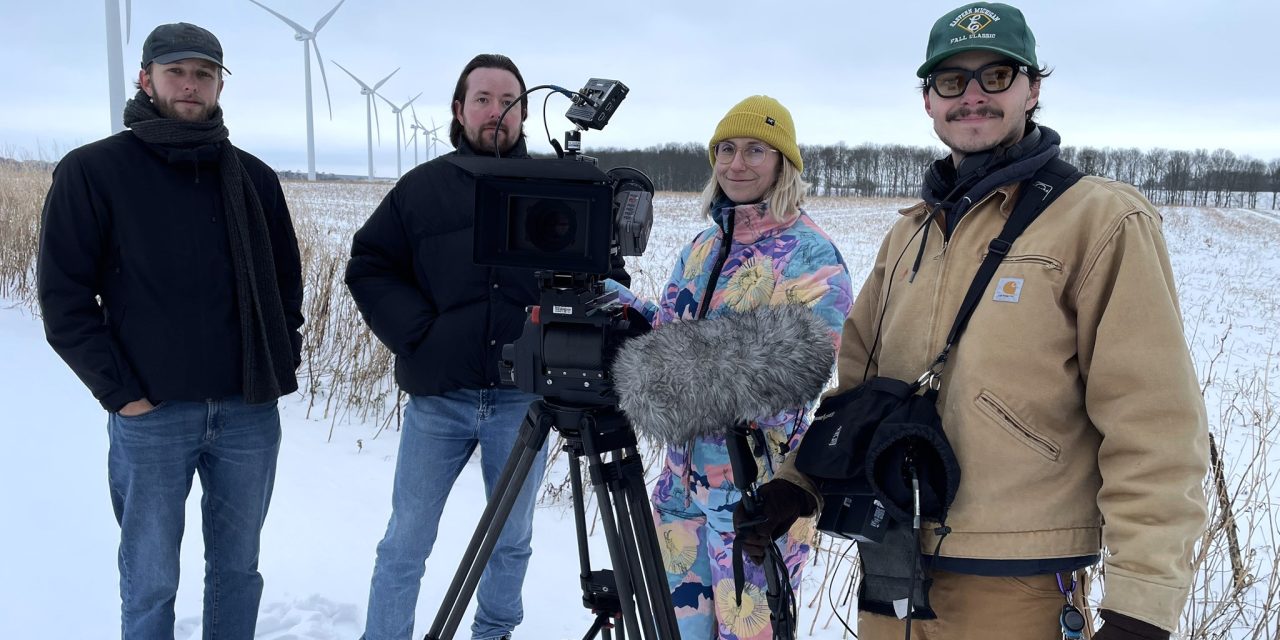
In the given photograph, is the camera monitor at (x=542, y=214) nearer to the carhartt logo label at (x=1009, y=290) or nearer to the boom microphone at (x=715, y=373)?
the boom microphone at (x=715, y=373)

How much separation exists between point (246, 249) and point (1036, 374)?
6.70ft

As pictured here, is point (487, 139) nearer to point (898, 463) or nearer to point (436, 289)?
point (436, 289)

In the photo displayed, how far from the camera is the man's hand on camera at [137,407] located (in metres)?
1.97

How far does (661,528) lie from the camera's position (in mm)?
2016

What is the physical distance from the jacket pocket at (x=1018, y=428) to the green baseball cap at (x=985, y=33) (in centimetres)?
61

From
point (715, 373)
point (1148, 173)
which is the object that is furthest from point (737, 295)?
point (1148, 173)

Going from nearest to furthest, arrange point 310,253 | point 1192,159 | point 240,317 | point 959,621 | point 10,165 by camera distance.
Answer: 1. point 959,621
2. point 240,317
3. point 310,253
4. point 10,165
5. point 1192,159

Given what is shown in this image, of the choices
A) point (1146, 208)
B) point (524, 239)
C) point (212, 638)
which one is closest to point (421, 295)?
point (524, 239)

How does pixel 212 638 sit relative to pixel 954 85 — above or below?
below

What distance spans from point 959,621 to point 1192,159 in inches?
2763

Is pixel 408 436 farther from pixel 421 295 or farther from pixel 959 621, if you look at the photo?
pixel 959 621

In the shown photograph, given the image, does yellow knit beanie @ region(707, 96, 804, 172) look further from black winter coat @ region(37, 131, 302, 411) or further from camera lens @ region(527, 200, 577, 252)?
black winter coat @ region(37, 131, 302, 411)

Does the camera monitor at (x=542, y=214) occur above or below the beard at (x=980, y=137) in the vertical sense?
below

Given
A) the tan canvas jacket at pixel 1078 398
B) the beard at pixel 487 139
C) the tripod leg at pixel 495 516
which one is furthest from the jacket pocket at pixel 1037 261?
the beard at pixel 487 139
